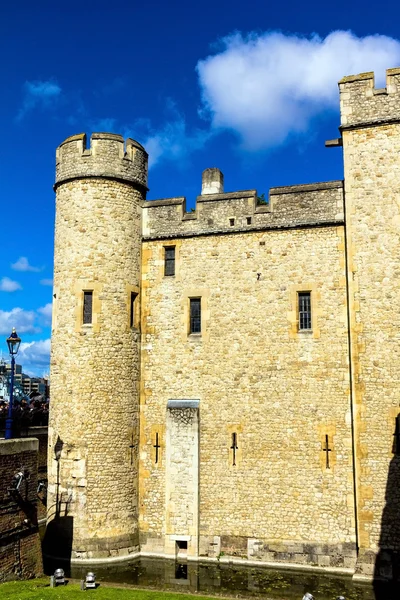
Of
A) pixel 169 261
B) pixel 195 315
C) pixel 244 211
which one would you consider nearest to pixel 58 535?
pixel 195 315

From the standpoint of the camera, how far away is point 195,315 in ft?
55.3

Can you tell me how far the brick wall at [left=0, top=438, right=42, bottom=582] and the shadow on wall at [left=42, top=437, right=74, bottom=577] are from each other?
1.99 meters

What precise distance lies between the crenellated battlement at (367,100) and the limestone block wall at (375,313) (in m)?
0.03

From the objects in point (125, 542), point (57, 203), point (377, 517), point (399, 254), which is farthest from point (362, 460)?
point (57, 203)

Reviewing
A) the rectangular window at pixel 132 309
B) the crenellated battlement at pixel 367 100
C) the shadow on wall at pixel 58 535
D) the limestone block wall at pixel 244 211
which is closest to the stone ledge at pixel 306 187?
the limestone block wall at pixel 244 211

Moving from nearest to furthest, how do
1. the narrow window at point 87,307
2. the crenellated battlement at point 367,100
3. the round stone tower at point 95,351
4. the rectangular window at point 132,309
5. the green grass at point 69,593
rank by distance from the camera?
1. the green grass at point 69,593
2. the crenellated battlement at point 367,100
3. the round stone tower at point 95,351
4. the narrow window at point 87,307
5. the rectangular window at point 132,309

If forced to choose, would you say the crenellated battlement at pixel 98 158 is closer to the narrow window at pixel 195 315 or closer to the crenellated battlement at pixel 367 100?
the narrow window at pixel 195 315

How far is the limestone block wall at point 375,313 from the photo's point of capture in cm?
1371

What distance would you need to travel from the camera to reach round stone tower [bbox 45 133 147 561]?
15469 millimetres

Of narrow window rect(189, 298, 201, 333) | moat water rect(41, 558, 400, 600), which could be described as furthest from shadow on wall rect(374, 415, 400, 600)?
narrow window rect(189, 298, 201, 333)

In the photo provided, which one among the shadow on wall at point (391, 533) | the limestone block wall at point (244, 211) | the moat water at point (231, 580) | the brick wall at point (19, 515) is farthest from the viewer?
the limestone block wall at point (244, 211)

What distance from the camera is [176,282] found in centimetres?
1712

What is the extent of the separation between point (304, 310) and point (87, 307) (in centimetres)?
623

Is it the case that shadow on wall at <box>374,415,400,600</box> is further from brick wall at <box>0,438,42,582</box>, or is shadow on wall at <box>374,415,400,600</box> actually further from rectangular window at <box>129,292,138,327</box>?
brick wall at <box>0,438,42,582</box>
